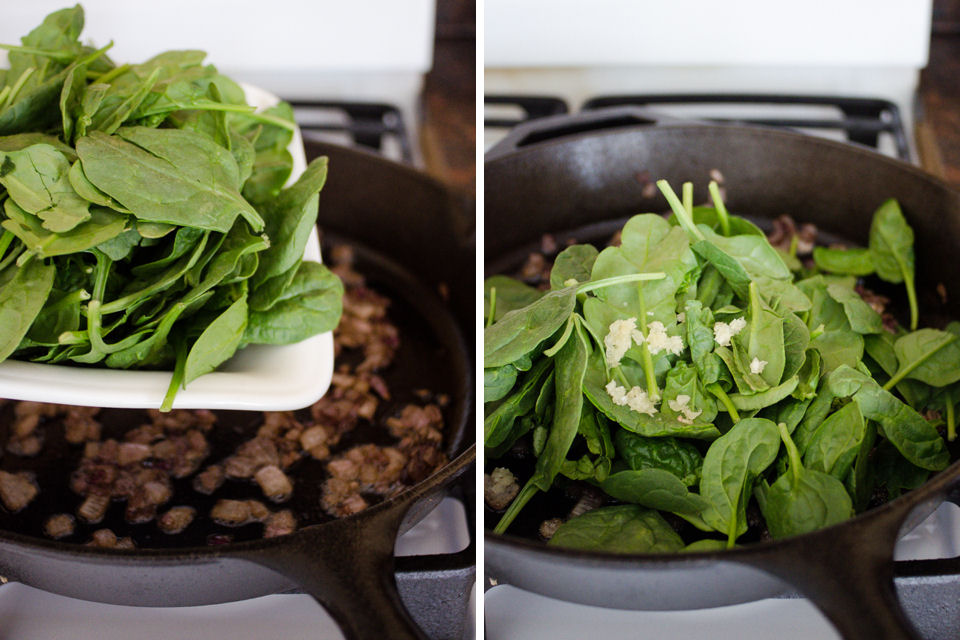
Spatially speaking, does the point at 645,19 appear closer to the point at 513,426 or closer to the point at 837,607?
the point at 513,426

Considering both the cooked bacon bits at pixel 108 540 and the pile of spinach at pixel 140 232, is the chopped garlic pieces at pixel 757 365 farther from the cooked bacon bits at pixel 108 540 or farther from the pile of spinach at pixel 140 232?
the cooked bacon bits at pixel 108 540

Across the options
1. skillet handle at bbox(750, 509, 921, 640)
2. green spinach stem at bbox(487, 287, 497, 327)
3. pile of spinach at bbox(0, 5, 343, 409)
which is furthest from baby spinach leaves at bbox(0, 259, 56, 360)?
skillet handle at bbox(750, 509, 921, 640)

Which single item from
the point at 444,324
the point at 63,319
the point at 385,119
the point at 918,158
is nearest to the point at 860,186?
the point at 918,158

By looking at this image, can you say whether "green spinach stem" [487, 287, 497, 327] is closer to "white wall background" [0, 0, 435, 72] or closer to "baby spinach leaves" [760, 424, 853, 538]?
"baby spinach leaves" [760, 424, 853, 538]

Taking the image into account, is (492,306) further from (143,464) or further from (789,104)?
(789,104)

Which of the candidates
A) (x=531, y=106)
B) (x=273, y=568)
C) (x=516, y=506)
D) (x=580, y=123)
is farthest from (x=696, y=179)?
(x=273, y=568)
